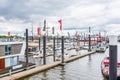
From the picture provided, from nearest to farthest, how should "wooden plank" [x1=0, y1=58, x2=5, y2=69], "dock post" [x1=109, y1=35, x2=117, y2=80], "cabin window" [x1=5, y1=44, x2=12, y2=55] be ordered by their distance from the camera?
"dock post" [x1=109, y1=35, x2=117, y2=80] → "wooden plank" [x1=0, y1=58, x2=5, y2=69] → "cabin window" [x1=5, y1=44, x2=12, y2=55]

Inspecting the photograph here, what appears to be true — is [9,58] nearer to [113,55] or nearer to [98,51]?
[113,55]

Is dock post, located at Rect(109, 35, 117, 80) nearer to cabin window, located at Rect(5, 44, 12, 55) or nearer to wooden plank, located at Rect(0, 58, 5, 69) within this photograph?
wooden plank, located at Rect(0, 58, 5, 69)

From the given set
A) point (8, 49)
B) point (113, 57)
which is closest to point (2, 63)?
point (8, 49)

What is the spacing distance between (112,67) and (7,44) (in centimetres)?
2793

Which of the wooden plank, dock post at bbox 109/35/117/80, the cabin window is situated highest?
dock post at bbox 109/35/117/80

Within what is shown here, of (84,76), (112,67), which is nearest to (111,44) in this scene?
(112,67)

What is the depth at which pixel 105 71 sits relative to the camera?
103ft

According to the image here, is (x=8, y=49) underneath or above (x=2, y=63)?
above

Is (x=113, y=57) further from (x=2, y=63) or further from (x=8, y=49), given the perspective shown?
(x=8, y=49)

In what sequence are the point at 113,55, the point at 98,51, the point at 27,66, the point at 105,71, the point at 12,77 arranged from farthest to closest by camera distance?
the point at 98,51 → the point at 27,66 → the point at 105,71 → the point at 12,77 → the point at 113,55

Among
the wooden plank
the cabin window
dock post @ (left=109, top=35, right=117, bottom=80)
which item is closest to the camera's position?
dock post @ (left=109, top=35, right=117, bottom=80)

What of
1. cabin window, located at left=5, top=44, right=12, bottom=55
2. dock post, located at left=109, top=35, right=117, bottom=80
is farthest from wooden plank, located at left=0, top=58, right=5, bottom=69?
dock post, located at left=109, top=35, right=117, bottom=80

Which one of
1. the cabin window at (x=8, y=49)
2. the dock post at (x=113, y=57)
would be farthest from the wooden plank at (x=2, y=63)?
the dock post at (x=113, y=57)

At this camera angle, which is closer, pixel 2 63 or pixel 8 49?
pixel 2 63
